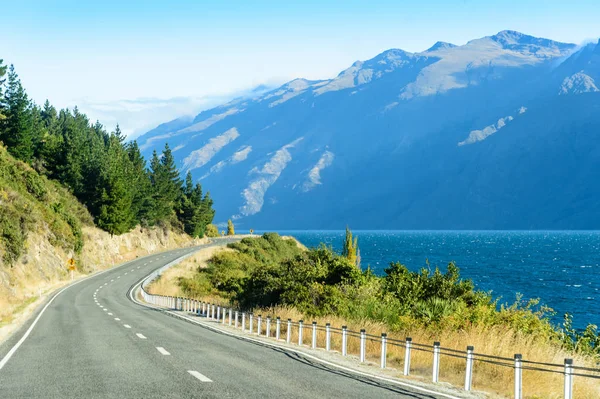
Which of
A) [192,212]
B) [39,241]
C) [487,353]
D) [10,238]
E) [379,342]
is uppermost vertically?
[192,212]

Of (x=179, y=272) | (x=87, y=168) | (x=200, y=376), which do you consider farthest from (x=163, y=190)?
(x=200, y=376)

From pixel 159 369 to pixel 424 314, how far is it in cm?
1199

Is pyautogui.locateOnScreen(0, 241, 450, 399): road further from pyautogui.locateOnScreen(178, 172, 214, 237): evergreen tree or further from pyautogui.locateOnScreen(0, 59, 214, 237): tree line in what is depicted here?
pyautogui.locateOnScreen(178, 172, 214, 237): evergreen tree

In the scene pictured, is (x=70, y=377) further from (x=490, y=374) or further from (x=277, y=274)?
(x=277, y=274)

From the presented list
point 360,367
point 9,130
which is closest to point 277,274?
point 360,367

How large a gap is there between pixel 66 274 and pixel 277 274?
41730mm

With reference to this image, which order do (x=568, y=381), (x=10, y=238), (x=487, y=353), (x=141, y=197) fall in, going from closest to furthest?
(x=568, y=381)
(x=487, y=353)
(x=10, y=238)
(x=141, y=197)

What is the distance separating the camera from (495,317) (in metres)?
22.3

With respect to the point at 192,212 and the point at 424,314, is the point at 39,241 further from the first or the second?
the point at 192,212

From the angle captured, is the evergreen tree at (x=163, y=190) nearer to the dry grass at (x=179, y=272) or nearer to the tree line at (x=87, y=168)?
the tree line at (x=87, y=168)

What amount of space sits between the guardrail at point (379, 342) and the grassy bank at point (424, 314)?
0.35 metres

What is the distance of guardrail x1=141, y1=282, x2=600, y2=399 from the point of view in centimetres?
1213

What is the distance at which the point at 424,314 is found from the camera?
23.9m

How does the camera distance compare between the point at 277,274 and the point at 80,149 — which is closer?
the point at 277,274
